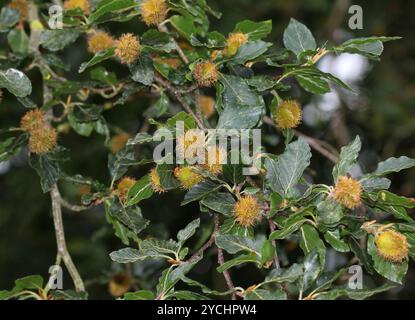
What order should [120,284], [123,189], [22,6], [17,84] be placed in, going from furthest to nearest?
[120,284], [22,6], [123,189], [17,84]

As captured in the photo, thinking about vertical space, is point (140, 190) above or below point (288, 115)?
below

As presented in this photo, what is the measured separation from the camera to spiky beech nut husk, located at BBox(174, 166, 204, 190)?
4.20 feet

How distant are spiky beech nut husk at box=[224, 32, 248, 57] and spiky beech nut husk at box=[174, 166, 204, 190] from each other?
0.27 metres

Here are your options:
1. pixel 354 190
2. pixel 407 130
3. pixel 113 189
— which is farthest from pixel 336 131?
pixel 354 190

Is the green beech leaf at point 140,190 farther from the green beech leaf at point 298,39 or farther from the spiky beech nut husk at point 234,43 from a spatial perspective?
the green beech leaf at point 298,39

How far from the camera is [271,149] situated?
2590 millimetres

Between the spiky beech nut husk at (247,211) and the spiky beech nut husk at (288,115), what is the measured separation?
0.24 m

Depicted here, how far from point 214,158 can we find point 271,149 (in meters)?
1.36

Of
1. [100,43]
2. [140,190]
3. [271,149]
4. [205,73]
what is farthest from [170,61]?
[271,149]

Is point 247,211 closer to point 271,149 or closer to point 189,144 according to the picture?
point 189,144

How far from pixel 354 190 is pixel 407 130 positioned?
1.97 meters

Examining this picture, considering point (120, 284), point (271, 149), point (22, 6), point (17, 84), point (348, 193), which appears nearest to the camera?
point (348, 193)

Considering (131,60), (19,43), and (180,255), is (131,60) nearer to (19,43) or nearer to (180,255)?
(180,255)

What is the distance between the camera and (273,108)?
1519 millimetres
